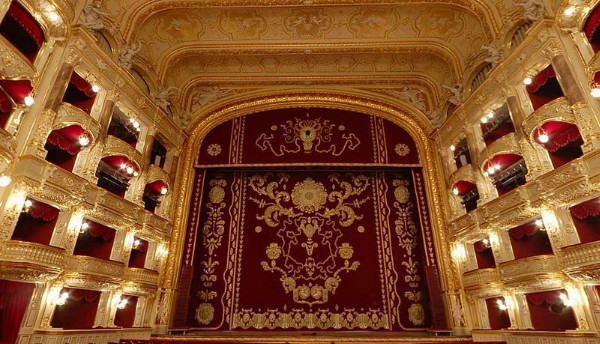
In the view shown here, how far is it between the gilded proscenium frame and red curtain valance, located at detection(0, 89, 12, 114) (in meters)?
5.18

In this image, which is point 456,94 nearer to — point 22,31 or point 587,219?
point 587,219

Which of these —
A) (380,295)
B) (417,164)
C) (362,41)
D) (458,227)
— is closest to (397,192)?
(417,164)

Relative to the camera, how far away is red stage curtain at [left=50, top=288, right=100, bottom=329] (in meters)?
7.57

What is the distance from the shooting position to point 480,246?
364 inches

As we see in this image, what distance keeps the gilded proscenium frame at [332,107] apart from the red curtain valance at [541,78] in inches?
151

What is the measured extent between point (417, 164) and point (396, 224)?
2.15 m

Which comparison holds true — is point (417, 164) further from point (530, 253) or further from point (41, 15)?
point (41, 15)

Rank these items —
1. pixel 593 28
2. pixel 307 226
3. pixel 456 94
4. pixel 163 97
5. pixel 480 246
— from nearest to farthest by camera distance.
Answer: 1. pixel 593 28
2. pixel 480 246
3. pixel 456 94
4. pixel 163 97
5. pixel 307 226

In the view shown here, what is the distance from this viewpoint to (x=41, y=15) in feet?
23.6

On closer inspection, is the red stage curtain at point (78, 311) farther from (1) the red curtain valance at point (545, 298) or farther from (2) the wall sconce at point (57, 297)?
(1) the red curtain valance at point (545, 298)

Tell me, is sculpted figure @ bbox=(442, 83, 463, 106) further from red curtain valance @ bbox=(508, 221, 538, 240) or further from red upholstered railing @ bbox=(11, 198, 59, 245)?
red upholstered railing @ bbox=(11, 198, 59, 245)

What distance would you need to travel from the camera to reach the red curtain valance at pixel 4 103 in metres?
6.12

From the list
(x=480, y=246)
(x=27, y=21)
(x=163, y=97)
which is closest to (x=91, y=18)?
(x=27, y=21)

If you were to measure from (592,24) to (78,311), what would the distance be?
12.5 m
